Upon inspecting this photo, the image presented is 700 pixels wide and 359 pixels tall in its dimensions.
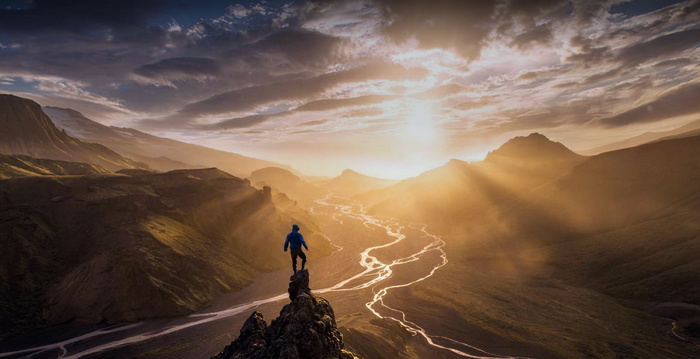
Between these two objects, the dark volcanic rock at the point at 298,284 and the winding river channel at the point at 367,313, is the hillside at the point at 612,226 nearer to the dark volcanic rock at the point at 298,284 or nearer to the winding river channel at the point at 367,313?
the winding river channel at the point at 367,313

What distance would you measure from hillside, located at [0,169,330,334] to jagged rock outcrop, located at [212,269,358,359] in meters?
60.8

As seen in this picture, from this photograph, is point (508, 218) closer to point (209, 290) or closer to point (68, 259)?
point (209, 290)

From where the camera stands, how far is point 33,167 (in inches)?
5354

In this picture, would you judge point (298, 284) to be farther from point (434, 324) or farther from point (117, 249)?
point (117, 249)

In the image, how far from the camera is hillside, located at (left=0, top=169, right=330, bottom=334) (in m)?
73.5

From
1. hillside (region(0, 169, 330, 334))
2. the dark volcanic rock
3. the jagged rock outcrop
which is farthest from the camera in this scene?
hillside (region(0, 169, 330, 334))

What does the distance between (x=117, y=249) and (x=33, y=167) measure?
326 ft

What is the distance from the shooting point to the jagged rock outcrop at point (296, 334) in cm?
2441

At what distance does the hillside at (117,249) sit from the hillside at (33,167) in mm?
28746

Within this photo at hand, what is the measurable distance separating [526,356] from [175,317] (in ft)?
256

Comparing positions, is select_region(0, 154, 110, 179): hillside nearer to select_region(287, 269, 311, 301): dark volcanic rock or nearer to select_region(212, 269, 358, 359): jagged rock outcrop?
select_region(212, 269, 358, 359): jagged rock outcrop

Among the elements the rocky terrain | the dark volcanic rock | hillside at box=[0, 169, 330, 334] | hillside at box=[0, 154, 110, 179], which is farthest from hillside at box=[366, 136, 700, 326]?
hillside at box=[0, 154, 110, 179]

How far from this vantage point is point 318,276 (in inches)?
4555

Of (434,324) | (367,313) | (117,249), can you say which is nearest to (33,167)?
(117,249)
